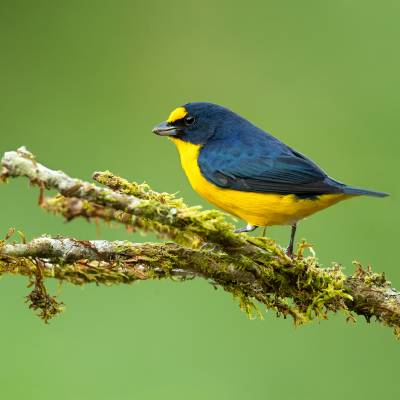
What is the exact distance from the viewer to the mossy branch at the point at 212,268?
2.85 m

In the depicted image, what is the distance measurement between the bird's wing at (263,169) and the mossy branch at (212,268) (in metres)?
0.79

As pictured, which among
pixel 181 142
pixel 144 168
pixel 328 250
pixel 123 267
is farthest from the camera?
pixel 144 168

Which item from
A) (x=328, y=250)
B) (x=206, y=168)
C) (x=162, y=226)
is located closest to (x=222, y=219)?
(x=162, y=226)

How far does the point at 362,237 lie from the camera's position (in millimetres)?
5348

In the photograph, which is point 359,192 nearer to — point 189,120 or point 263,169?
point 263,169

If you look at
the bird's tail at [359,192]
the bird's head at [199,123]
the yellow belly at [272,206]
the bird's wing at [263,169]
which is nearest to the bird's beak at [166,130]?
the bird's head at [199,123]

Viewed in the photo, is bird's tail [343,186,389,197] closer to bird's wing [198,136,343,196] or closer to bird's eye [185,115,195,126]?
bird's wing [198,136,343,196]

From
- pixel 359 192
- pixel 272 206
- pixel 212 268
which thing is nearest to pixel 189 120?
pixel 272 206

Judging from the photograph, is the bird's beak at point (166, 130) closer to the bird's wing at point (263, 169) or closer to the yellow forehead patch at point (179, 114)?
the yellow forehead patch at point (179, 114)

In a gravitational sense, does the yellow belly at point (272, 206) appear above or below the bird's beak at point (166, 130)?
below

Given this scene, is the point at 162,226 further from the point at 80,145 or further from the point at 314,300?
the point at 80,145

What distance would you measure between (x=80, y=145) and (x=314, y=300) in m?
3.60

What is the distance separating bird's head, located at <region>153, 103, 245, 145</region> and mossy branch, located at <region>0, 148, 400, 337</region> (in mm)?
1408

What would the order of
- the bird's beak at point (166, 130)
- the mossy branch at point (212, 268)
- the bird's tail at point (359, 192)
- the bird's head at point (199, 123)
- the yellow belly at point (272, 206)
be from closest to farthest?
the mossy branch at point (212, 268) < the bird's tail at point (359, 192) < the yellow belly at point (272, 206) < the bird's head at point (199, 123) < the bird's beak at point (166, 130)
